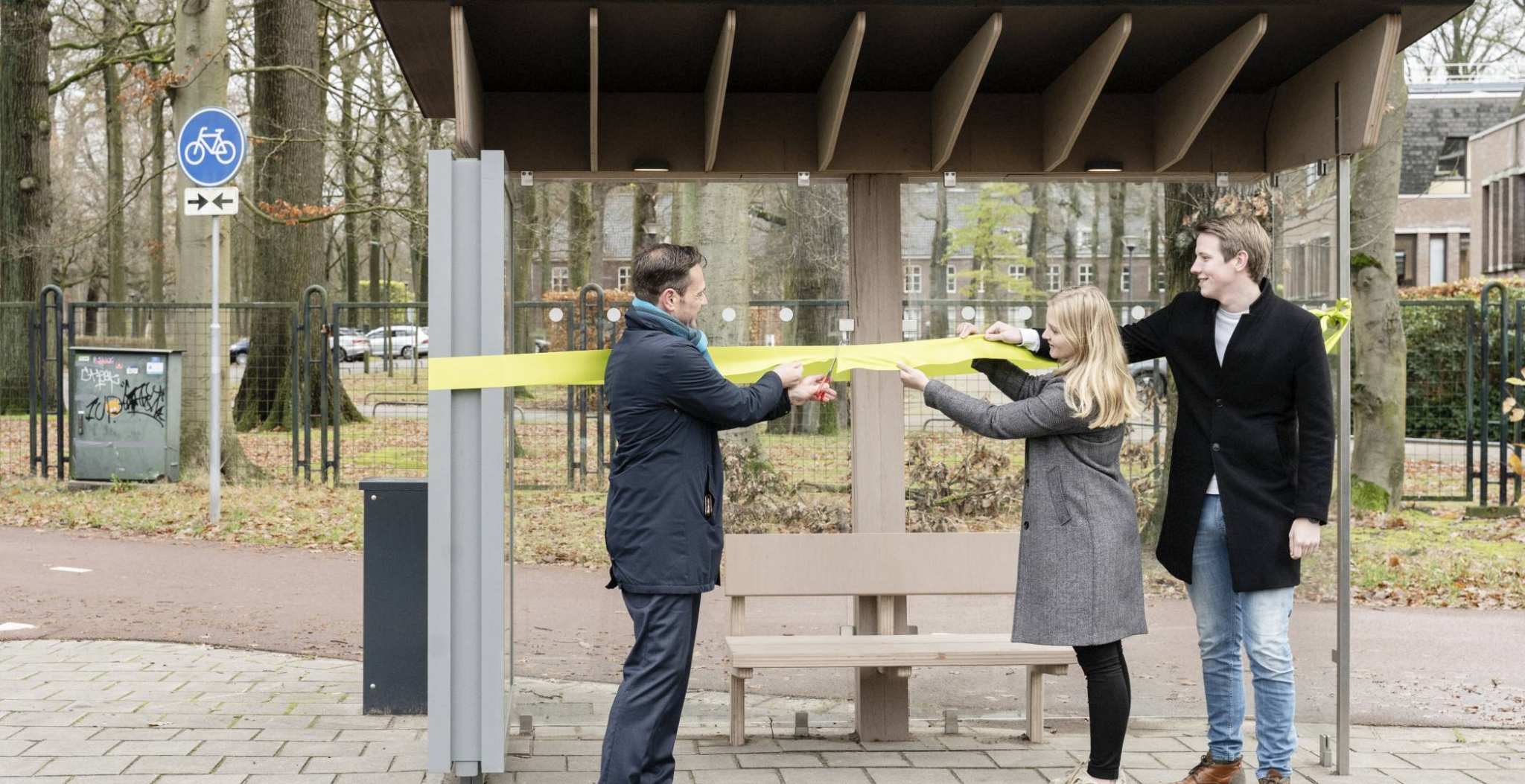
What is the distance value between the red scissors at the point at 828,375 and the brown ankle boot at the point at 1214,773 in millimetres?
1835

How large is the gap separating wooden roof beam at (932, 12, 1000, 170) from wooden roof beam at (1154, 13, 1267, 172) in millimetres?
822

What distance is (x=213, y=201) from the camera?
11328 mm

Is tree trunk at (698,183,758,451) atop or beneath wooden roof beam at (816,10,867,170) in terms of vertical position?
beneath

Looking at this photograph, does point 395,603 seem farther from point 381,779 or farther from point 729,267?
point 729,267

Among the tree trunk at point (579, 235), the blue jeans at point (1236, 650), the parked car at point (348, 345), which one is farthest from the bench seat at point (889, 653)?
the parked car at point (348, 345)

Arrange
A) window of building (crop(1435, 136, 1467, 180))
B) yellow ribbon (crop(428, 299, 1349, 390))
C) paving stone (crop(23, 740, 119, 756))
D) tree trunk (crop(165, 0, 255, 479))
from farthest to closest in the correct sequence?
1. window of building (crop(1435, 136, 1467, 180))
2. tree trunk (crop(165, 0, 255, 479))
3. paving stone (crop(23, 740, 119, 756))
4. yellow ribbon (crop(428, 299, 1349, 390))

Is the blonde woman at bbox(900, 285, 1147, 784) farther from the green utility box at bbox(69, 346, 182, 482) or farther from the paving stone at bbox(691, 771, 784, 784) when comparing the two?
the green utility box at bbox(69, 346, 182, 482)

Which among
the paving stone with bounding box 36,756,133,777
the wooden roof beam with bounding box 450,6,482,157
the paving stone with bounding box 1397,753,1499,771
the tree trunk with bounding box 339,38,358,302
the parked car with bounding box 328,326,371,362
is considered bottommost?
the paving stone with bounding box 1397,753,1499,771

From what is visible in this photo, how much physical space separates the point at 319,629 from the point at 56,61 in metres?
28.0

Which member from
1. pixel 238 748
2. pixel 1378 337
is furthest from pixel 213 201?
pixel 1378 337

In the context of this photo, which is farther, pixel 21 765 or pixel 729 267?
pixel 729 267

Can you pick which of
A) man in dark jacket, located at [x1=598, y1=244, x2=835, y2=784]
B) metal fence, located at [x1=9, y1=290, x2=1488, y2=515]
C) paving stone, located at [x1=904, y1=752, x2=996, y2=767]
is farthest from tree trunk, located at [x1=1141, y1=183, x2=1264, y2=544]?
man in dark jacket, located at [x1=598, y1=244, x2=835, y2=784]

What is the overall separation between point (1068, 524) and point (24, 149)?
20870 millimetres

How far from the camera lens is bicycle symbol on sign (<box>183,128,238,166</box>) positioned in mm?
11047
